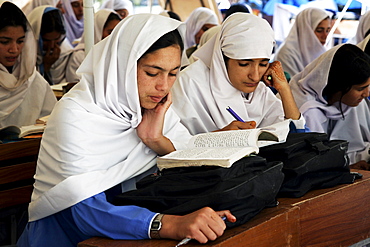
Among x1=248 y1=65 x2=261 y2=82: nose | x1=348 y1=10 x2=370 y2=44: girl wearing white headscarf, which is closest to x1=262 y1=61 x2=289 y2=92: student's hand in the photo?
x1=248 y1=65 x2=261 y2=82: nose

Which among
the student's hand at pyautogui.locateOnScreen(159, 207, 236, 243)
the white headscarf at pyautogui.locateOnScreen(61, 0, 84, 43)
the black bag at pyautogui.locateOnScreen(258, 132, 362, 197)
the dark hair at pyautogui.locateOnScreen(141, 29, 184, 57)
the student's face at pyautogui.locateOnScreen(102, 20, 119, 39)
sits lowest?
the white headscarf at pyautogui.locateOnScreen(61, 0, 84, 43)

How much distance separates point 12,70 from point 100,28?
218 centimetres

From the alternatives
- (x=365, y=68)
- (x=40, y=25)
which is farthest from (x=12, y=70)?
(x=365, y=68)

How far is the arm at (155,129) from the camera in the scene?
83.3 inches

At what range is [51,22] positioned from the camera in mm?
4926

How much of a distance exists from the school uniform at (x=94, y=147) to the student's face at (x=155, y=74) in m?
0.05

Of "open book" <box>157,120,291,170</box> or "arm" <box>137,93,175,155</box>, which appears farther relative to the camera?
"arm" <box>137,93,175,155</box>

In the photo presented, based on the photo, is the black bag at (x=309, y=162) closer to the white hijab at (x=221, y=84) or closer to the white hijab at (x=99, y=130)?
the white hijab at (x=99, y=130)

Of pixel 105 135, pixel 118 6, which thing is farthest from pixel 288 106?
pixel 118 6

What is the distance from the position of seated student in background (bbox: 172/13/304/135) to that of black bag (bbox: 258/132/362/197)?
2.13ft

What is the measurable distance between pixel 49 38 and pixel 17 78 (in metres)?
1.43

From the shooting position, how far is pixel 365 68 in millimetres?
3230

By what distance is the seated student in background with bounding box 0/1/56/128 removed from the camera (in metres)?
3.51

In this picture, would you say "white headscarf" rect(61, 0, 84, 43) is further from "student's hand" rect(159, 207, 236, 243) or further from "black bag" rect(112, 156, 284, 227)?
"student's hand" rect(159, 207, 236, 243)
